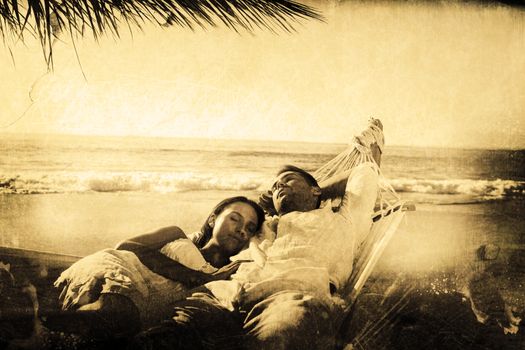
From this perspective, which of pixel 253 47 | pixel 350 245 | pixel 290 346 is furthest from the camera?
pixel 253 47

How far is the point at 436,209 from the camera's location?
4.91 metres

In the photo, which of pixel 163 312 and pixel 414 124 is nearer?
pixel 163 312

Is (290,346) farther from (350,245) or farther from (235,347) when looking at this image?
(350,245)

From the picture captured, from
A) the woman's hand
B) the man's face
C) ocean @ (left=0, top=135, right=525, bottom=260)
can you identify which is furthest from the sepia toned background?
the woman's hand

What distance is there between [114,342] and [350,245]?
1.59m

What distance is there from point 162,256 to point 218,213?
1.53 ft

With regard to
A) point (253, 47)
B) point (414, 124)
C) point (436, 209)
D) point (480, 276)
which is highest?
point (253, 47)

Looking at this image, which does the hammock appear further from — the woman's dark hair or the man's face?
the woman's dark hair

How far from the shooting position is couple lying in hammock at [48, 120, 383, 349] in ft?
14.4

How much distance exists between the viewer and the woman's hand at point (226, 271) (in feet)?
15.0

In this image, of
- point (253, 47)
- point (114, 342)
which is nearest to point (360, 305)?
point (114, 342)

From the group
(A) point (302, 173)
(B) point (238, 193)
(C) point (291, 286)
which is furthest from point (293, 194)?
(C) point (291, 286)

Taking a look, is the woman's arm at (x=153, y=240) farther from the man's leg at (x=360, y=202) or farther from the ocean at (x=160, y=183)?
the man's leg at (x=360, y=202)

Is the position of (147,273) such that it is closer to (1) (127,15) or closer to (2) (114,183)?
(2) (114,183)
